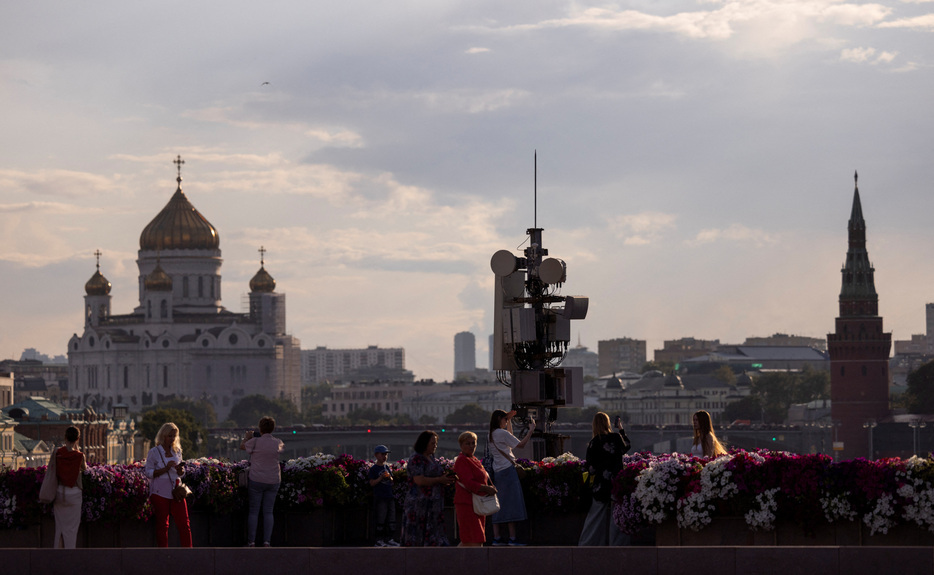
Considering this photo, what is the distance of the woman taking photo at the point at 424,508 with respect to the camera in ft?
66.6

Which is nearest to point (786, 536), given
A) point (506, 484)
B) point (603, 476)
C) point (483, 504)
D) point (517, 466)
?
point (603, 476)

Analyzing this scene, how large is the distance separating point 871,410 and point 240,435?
186 ft

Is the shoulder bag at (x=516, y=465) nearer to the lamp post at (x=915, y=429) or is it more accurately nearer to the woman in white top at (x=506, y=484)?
the woman in white top at (x=506, y=484)

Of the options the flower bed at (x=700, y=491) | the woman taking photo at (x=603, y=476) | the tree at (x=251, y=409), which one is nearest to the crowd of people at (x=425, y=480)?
the woman taking photo at (x=603, y=476)

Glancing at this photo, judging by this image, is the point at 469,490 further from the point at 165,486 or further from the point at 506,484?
the point at 165,486

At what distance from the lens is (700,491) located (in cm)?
2070

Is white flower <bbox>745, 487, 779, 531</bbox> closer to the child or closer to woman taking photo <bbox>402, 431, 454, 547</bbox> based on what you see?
woman taking photo <bbox>402, 431, 454, 547</bbox>

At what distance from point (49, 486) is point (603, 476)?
6360 mm

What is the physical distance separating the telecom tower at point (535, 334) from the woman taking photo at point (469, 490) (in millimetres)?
6581

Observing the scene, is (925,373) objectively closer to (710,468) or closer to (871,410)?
(871,410)

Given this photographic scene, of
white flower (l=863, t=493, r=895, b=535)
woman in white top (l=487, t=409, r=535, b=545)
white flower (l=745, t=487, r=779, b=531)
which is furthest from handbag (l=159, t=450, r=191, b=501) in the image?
white flower (l=863, t=493, r=895, b=535)

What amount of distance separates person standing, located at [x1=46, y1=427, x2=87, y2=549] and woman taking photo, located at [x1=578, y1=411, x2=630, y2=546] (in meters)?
5.86

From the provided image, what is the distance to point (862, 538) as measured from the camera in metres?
20.4

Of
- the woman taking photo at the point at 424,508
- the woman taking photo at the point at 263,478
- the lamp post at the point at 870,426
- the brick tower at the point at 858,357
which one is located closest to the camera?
the woman taking photo at the point at 424,508
